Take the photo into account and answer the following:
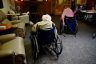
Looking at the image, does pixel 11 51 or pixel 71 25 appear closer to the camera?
pixel 11 51

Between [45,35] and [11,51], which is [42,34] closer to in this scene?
[45,35]

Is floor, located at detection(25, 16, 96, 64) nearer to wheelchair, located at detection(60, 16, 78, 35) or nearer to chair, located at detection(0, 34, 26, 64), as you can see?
wheelchair, located at detection(60, 16, 78, 35)

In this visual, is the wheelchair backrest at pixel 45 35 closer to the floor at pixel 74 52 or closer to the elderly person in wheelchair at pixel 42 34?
the elderly person in wheelchair at pixel 42 34

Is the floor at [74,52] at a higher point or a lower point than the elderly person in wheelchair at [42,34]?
lower

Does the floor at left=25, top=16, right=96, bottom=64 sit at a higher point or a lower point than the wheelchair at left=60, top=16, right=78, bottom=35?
lower

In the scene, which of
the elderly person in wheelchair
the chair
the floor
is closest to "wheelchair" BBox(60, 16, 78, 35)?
the floor

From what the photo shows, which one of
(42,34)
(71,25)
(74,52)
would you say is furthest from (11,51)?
(71,25)

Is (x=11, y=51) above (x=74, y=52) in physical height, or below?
above

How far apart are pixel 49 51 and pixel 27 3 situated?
4.94m

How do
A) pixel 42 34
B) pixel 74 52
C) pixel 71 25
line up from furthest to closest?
pixel 71 25 → pixel 74 52 → pixel 42 34

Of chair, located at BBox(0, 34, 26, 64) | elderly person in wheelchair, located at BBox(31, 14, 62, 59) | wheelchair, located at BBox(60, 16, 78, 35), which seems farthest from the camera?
wheelchair, located at BBox(60, 16, 78, 35)

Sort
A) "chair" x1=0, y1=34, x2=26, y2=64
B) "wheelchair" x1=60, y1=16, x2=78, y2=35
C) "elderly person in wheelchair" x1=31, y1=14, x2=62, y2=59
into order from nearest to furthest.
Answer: "chair" x1=0, y1=34, x2=26, y2=64 < "elderly person in wheelchair" x1=31, y1=14, x2=62, y2=59 < "wheelchair" x1=60, y1=16, x2=78, y2=35

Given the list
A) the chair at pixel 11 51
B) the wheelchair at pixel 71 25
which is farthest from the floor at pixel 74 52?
the chair at pixel 11 51

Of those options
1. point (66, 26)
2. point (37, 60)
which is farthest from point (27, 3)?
point (37, 60)
